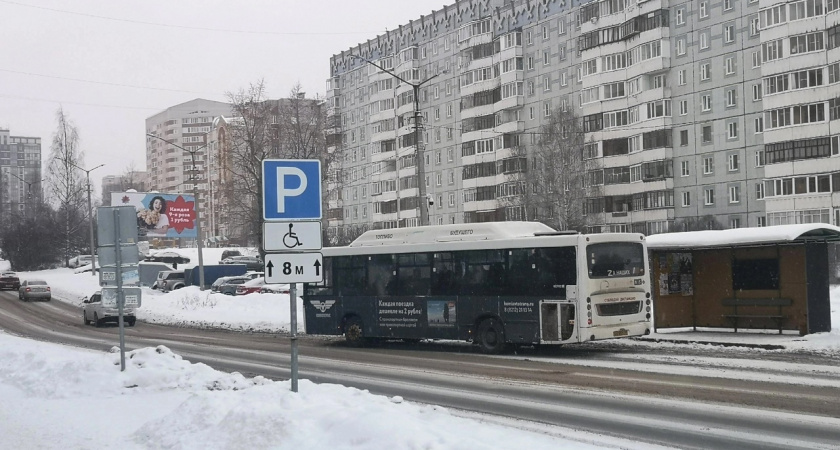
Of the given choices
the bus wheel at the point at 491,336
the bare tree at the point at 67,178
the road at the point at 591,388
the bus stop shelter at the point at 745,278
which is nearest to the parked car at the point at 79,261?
the bare tree at the point at 67,178

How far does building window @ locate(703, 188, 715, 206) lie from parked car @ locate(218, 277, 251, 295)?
32.6m

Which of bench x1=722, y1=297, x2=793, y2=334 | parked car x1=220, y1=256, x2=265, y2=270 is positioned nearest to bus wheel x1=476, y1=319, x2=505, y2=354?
bench x1=722, y1=297, x2=793, y2=334

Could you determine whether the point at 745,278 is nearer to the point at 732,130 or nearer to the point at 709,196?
the point at 732,130

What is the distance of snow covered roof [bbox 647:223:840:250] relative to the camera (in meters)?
19.9

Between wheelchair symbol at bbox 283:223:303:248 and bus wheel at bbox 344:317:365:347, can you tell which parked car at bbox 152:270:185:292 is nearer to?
bus wheel at bbox 344:317:365:347

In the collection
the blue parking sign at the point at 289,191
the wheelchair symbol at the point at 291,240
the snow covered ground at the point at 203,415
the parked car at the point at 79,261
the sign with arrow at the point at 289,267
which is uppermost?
the blue parking sign at the point at 289,191

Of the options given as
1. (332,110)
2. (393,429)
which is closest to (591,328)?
(393,429)

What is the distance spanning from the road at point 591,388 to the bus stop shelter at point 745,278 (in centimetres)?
287

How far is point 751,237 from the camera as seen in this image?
20672 millimetres

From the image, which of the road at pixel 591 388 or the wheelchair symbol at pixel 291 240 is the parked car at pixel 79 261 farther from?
the wheelchair symbol at pixel 291 240

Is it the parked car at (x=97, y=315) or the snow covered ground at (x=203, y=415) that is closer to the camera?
the snow covered ground at (x=203, y=415)

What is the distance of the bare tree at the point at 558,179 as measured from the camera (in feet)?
219

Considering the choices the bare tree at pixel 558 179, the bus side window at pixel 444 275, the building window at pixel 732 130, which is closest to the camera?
the bus side window at pixel 444 275

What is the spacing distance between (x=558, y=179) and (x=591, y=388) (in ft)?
180
